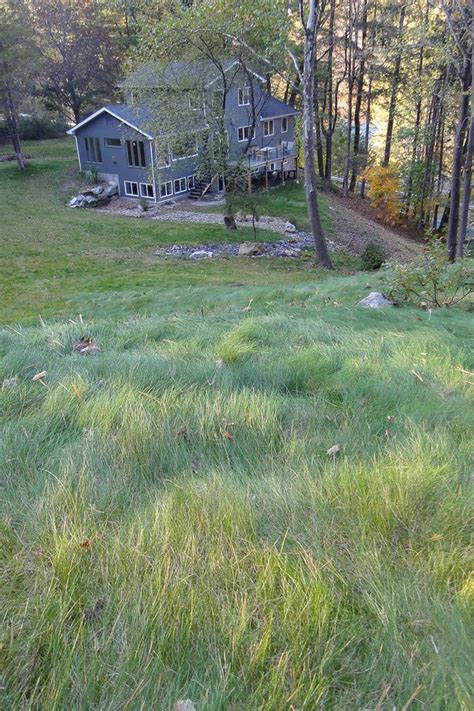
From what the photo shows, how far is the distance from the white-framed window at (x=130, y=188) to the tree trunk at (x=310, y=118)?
49.9 ft

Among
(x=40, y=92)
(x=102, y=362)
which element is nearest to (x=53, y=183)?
(x=40, y=92)

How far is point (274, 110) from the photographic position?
33.0 m

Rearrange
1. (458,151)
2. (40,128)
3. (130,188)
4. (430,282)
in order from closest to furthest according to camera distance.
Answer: (430,282) → (458,151) → (130,188) → (40,128)

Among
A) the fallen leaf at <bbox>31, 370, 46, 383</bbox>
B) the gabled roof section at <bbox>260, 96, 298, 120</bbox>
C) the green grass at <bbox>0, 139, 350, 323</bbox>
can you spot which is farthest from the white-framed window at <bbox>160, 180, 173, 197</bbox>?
the fallen leaf at <bbox>31, 370, 46, 383</bbox>

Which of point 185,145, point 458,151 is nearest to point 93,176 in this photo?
point 185,145

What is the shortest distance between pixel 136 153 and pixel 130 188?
2046mm

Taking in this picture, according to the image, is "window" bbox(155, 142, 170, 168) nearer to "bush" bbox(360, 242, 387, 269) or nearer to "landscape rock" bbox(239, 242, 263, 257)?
"landscape rock" bbox(239, 242, 263, 257)

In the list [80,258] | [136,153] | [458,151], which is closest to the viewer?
[458,151]

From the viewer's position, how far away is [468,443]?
2.14m

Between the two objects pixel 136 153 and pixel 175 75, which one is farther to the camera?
pixel 136 153

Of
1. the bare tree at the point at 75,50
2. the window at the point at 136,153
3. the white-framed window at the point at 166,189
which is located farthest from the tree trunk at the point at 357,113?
the bare tree at the point at 75,50

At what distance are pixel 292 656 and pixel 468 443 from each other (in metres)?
1.31

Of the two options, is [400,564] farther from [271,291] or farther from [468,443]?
[271,291]

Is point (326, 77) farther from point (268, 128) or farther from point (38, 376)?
point (38, 376)
